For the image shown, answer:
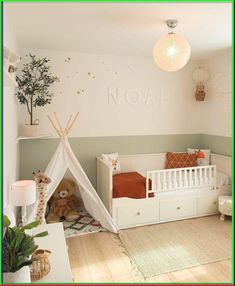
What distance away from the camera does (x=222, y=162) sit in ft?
13.5

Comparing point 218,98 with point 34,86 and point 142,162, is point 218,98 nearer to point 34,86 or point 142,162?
point 142,162

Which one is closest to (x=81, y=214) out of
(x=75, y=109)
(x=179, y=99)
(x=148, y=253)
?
(x=148, y=253)

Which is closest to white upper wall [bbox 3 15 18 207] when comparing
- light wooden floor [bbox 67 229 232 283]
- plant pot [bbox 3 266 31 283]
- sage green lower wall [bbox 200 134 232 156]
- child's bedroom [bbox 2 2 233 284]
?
child's bedroom [bbox 2 2 233 284]

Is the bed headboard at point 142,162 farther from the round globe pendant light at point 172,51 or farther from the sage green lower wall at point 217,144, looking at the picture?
the round globe pendant light at point 172,51

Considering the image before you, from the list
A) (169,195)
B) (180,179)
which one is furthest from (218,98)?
(169,195)

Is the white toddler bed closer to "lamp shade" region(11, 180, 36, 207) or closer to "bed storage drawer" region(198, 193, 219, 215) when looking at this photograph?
"bed storage drawer" region(198, 193, 219, 215)

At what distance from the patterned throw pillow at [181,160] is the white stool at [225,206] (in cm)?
87

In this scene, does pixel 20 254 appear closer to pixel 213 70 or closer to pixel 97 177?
pixel 97 177

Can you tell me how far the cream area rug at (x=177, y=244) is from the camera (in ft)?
8.15

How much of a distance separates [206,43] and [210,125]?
5.41 ft

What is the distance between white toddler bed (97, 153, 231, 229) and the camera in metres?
3.32

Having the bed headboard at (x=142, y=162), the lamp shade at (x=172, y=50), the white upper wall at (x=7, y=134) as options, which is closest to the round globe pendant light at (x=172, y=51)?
the lamp shade at (x=172, y=50)

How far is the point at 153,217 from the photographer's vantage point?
3.43 meters

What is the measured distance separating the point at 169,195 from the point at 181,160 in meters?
1.02
